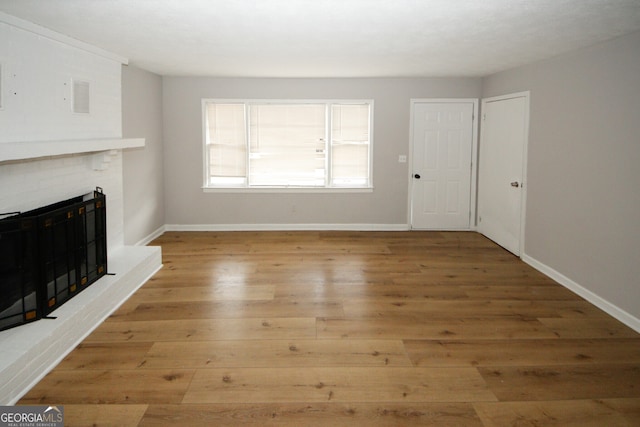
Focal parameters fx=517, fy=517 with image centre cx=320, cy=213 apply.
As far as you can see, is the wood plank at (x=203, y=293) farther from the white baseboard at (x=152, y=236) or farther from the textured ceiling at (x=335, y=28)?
the textured ceiling at (x=335, y=28)

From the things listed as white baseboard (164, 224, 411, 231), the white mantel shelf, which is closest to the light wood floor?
the white mantel shelf

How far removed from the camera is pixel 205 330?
3.97 meters

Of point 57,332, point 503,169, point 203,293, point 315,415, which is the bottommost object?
point 315,415

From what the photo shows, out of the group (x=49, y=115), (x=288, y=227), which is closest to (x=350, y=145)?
(x=288, y=227)

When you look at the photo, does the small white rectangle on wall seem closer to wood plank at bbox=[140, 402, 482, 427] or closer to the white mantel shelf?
the white mantel shelf

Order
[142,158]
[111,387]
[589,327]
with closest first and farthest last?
1. [111,387]
2. [589,327]
3. [142,158]

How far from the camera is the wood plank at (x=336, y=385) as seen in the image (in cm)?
296

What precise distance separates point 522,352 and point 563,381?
0.44 m

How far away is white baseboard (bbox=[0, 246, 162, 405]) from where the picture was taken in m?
2.89

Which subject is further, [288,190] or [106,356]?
[288,190]

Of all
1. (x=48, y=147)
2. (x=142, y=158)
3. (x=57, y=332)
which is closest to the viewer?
(x=57, y=332)

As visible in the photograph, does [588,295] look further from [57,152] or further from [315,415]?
[57,152]

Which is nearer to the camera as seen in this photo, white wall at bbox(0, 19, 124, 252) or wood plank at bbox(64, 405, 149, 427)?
wood plank at bbox(64, 405, 149, 427)

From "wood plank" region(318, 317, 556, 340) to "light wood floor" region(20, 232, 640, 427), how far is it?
0.02m
